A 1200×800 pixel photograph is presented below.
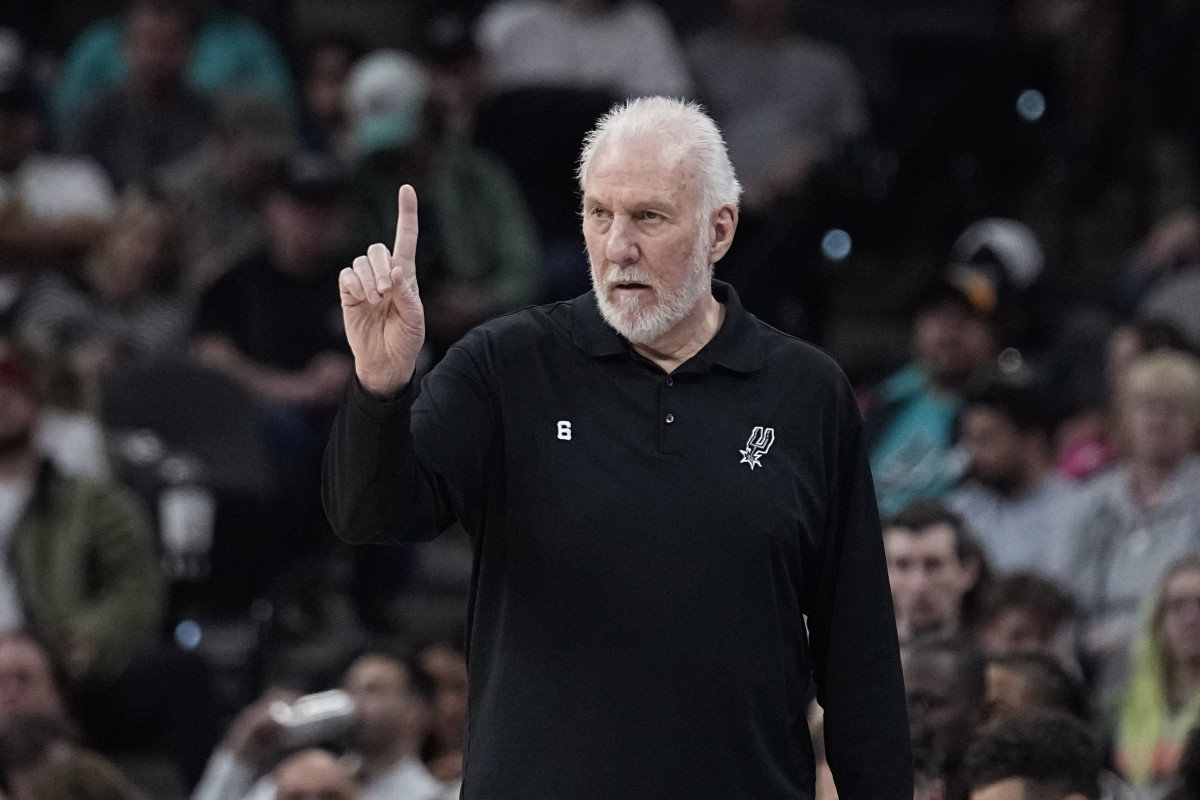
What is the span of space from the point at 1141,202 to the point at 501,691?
7.62 metres

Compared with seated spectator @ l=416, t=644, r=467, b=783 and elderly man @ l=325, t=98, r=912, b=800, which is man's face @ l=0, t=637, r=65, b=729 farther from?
elderly man @ l=325, t=98, r=912, b=800

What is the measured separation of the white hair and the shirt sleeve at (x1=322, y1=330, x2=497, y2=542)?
0.37 m

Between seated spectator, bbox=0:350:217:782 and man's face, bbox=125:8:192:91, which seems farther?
man's face, bbox=125:8:192:91

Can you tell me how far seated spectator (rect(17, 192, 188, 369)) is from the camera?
338 inches

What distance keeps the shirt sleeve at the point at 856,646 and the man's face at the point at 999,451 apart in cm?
423

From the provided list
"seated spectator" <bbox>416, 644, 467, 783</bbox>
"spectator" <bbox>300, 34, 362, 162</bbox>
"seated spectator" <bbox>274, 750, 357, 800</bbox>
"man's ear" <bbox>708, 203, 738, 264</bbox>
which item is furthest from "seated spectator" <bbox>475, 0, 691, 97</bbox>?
"man's ear" <bbox>708, 203, 738, 264</bbox>

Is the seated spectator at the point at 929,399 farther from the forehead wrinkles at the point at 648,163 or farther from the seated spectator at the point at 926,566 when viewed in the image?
the forehead wrinkles at the point at 648,163

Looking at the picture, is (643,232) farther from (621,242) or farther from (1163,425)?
(1163,425)

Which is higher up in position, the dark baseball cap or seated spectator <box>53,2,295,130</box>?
seated spectator <box>53,2,295,130</box>

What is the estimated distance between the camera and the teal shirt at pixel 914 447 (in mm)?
7730

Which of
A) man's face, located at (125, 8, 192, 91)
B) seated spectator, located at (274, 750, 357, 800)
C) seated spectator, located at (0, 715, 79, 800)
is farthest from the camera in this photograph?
man's face, located at (125, 8, 192, 91)

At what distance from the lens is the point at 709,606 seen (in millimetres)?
3193

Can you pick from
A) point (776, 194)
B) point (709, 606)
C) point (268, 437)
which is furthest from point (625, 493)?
point (776, 194)

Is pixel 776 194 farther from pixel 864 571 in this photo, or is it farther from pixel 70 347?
pixel 864 571
